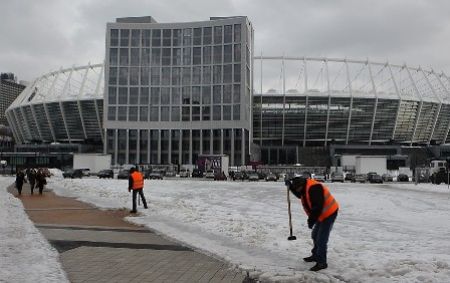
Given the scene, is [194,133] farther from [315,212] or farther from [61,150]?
[315,212]

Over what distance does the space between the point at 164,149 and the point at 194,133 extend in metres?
7.45

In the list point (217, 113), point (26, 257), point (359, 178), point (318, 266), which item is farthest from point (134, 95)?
point (318, 266)

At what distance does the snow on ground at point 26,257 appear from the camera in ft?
23.3

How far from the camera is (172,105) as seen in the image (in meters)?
106

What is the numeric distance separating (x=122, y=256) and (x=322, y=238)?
3653 mm

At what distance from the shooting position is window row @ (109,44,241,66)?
10544cm

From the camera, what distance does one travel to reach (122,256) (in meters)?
9.28

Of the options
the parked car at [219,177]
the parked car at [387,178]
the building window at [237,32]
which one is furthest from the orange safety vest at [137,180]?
the building window at [237,32]

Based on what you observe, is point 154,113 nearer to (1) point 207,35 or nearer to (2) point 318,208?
(1) point 207,35

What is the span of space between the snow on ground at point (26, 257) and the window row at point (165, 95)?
92.9 m

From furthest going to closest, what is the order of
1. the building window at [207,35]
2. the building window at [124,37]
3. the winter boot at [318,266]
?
the building window at [124,37] → the building window at [207,35] → the winter boot at [318,266]

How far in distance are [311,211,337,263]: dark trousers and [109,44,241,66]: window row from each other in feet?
322

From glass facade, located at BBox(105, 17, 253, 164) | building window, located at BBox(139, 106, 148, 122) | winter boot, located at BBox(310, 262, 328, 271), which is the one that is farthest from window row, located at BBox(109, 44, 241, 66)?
winter boot, located at BBox(310, 262, 328, 271)

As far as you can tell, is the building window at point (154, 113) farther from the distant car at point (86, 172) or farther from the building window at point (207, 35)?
the distant car at point (86, 172)
